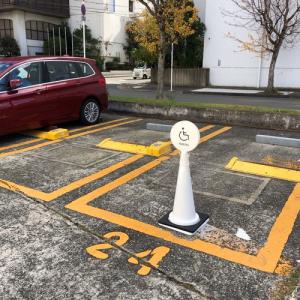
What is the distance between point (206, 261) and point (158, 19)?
10.0 metres

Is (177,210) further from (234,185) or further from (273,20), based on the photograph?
(273,20)

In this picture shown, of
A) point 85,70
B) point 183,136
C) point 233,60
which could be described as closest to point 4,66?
point 85,70

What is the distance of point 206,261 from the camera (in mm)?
2908

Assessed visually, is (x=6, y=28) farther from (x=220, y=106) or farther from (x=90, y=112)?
(x=220, y=106)

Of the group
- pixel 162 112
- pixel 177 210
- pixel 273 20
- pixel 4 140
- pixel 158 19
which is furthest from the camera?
pixel 273 20

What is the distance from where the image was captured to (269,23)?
58.4 feet

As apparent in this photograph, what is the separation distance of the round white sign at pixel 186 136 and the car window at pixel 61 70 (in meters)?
4.68

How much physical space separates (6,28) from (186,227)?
4806cm

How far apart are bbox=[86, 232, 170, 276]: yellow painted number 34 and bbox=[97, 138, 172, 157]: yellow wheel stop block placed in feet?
8.89

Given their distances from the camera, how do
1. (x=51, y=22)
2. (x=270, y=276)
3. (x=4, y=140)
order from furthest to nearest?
1. (x=51, y=22)
2. (x=4, y=140)
3. (x=270, y=276)

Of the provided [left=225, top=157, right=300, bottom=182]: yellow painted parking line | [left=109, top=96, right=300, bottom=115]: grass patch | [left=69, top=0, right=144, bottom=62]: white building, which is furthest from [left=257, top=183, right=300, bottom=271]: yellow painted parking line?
[left=69, top=0, right=144, bottom=62]: white building

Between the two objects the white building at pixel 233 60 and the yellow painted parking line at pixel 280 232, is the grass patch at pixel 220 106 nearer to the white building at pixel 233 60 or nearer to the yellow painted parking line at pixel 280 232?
the yellow painted parking line at pixel 280 232

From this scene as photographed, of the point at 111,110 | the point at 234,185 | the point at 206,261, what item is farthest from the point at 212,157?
the point at 111,110

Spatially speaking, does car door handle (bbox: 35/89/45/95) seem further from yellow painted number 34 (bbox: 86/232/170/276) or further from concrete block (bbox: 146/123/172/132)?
yellow painted number 34 (bbox: 86/232/170/276)
